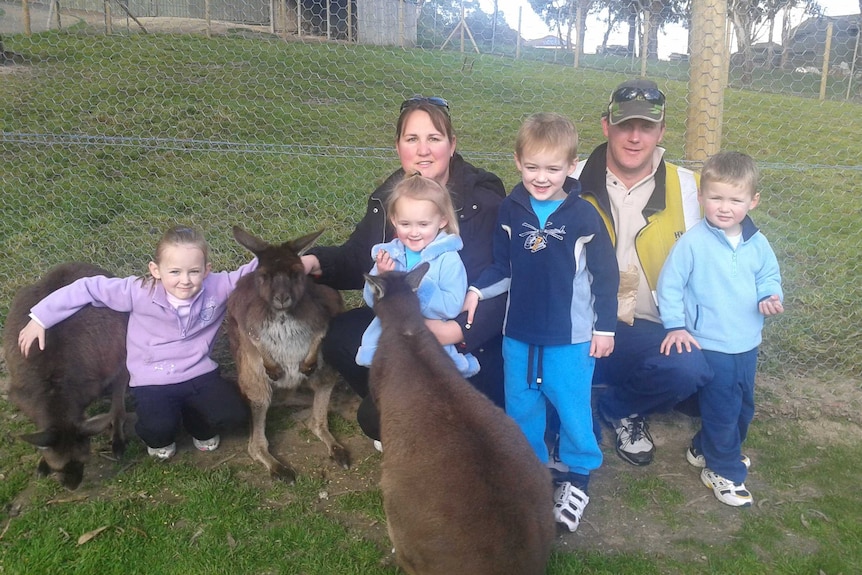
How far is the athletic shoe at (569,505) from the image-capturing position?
3.31m

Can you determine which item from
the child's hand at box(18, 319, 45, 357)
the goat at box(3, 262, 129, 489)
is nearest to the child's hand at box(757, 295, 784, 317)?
the goat at box(3, 262, 129, 489)

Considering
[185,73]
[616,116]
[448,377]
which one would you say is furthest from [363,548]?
[185,73]

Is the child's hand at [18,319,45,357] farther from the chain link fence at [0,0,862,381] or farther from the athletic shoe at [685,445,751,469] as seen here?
the athletic shoe at [685,445,751,469]

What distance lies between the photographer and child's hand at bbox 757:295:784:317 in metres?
3.38

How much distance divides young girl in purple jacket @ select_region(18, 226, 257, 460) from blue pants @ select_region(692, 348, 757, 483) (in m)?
2.72

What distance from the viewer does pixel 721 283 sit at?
349 centimetres

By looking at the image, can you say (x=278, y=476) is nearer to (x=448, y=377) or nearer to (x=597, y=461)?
(x=448, y=377)

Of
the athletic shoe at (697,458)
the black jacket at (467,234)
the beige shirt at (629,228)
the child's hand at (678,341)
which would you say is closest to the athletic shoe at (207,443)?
the black jacket at (467,234)

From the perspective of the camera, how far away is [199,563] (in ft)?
10.2

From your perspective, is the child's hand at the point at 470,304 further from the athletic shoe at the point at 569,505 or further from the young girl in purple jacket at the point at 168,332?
the young girl in purple jacket at the point at 168,332

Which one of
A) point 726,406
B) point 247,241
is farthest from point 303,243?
point 726,406

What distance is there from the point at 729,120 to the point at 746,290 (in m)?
5.73

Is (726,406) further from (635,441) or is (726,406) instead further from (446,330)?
(446,330)

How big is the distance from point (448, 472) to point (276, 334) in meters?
1.73
